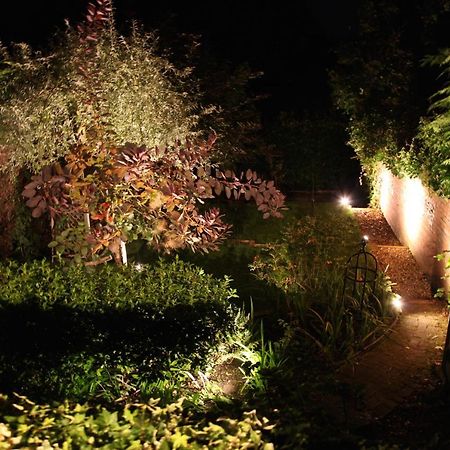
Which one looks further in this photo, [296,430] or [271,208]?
[271,208]

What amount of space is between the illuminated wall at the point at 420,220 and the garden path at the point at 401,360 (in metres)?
0.41

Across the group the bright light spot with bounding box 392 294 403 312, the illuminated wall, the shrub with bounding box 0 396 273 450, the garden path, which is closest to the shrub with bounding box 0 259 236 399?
the garden path

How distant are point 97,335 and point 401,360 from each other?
3.25 metres

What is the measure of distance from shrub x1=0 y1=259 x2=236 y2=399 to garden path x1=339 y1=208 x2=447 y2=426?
4.59 ft

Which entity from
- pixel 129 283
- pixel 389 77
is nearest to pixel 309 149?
pixel 389 77

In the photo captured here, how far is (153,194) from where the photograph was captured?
5.50 metres

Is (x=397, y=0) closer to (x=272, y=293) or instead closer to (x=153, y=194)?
(x=272, y=293)

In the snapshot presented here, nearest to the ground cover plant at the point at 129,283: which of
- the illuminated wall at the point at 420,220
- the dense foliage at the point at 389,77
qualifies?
the illuminated wall at the point at 420,220

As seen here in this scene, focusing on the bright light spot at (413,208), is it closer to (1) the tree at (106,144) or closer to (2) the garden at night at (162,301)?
(2) the garden at night at (162,301)

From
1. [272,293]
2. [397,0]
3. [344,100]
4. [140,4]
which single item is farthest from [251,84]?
[272,293]

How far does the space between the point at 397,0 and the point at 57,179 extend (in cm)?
Answer: 1041

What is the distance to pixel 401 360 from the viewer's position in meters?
6.30

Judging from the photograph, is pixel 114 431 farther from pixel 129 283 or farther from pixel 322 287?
pixel 322 287

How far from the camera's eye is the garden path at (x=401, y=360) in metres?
5.21
